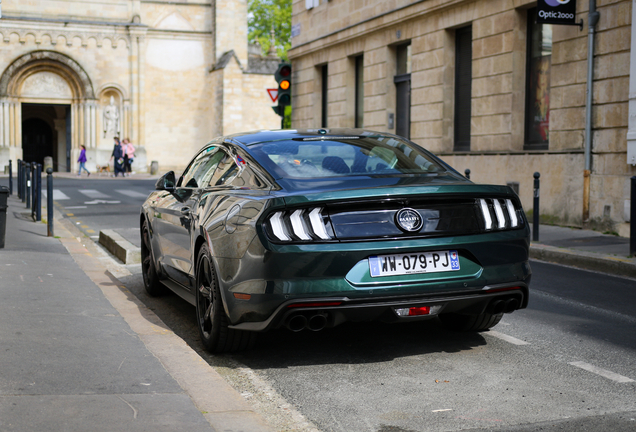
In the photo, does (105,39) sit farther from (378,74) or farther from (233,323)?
(233,323)

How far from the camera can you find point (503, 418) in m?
3.89

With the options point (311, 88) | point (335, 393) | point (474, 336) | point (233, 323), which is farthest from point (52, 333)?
point (311, 88)

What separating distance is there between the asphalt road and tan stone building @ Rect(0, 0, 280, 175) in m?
38.2

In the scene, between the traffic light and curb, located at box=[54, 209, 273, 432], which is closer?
curb, located at box=[54, 209, 273, 432]

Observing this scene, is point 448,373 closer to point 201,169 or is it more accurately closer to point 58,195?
point 201,169

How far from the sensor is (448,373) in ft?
15.5

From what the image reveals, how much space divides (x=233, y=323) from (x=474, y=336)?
1.81 meters

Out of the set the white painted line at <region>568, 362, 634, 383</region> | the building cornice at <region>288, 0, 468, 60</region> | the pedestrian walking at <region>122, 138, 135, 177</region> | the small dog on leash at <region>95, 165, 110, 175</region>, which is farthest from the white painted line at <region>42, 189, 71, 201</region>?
the white painted line at <region>568, 362, 634, 383</region>

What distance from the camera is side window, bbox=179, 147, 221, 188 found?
623 centimetres

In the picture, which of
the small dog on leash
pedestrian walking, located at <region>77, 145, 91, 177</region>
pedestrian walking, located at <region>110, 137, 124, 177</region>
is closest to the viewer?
pedestrian walking, located at <region>110, 137, 124, 177</region>

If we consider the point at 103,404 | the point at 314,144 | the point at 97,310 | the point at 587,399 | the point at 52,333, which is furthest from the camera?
the point at 97,310

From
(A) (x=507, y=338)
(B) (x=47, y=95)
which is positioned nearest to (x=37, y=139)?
(B) (x=47, y=95)

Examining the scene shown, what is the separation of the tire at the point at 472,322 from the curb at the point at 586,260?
3.88m

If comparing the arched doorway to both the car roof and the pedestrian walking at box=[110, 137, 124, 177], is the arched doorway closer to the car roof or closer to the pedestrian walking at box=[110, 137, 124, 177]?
the pedestrian walking at box=[110, 137, 124, 177]
